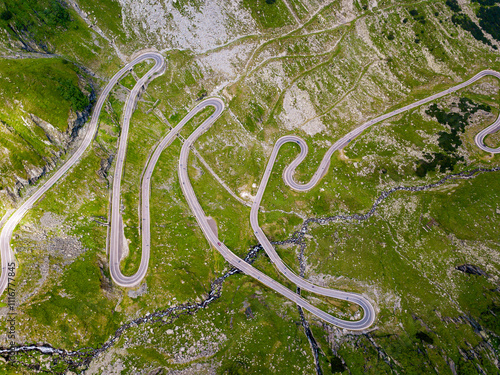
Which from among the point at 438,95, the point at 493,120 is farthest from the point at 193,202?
the point at 493,120

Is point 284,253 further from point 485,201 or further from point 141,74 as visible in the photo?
point 141,74

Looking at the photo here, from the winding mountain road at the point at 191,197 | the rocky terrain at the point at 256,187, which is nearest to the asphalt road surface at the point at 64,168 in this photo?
the winding mountain road at the point at 191,197

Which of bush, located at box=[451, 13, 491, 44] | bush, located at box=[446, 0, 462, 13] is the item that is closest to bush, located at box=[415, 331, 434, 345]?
bush, located at box=[451, 13, 491, 44]

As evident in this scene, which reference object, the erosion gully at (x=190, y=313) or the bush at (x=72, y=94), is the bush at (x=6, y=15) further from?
the erosion gully at (x=190, y=313)

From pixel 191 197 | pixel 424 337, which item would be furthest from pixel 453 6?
pixel 191 197

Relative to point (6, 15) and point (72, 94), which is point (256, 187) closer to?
point (72, 94)

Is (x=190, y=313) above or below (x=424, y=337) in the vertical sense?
below

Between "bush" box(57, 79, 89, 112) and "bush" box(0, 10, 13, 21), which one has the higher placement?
"bush" box(0, 10, 13, 21)

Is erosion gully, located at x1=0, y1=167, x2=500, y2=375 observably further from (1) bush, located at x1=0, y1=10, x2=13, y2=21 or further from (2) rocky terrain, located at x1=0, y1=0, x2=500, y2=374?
(1) bush, located at x1=0, y1=10, x2=13, y2=21
